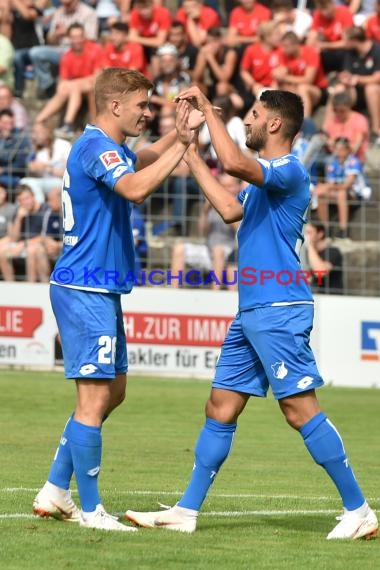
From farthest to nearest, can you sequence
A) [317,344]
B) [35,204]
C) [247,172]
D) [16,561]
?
1. [35,204]
2. [317,344]
3. [247,172]
4. [16,561]

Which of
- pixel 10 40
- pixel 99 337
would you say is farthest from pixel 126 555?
Answer: pixel 10 40

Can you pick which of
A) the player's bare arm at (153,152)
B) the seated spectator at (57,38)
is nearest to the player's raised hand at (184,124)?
the player's bare arm at (153,152)

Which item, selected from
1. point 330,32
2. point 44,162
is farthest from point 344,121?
point 44,162

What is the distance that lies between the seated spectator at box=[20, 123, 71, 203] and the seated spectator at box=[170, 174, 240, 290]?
2032 millimetres

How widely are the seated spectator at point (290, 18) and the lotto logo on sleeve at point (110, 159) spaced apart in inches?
482

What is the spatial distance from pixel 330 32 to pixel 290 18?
636 mm

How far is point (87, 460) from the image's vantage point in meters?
A: 7.06

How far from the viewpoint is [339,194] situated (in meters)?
17.0

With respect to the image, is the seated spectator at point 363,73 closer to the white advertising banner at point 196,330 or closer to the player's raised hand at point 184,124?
the white advertising banner at point 196,330

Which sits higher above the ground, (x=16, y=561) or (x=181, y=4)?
(x=181, y=4)

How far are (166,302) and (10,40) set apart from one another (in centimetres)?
712

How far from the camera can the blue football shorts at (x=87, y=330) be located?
23.1 feet

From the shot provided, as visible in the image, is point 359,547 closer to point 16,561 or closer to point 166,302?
point 16,561

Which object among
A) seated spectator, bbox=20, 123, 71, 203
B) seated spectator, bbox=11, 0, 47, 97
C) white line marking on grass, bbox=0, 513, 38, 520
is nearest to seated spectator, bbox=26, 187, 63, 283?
seated spectator, bbox=20, 123, 71, 203
